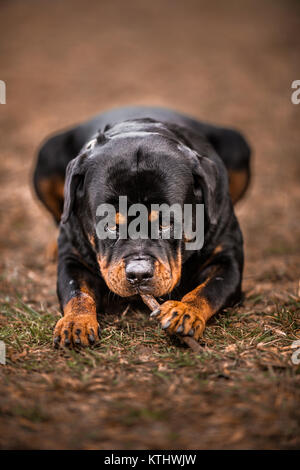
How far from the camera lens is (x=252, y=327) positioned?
8.83 ft

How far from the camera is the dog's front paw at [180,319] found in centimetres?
234

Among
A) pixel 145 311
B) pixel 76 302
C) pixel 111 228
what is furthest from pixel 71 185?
pixel 145 311

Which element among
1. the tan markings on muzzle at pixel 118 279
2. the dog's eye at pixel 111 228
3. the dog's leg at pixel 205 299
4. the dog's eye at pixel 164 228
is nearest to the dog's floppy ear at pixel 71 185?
the dog's eye at pixel 111 228

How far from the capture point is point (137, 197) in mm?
2582

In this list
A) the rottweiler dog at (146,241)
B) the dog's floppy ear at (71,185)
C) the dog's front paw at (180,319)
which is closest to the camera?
the dog's front paw at (180,319)

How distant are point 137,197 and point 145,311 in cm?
79

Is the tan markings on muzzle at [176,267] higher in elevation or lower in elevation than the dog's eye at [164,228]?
lower

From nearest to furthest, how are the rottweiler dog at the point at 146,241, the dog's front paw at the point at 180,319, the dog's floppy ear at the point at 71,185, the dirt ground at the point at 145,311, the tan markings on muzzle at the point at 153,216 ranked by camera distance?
the dirt ground at the point at 145,311
the dog's front paw at the point at 180,319
the rottweiler dog at the point at 146,241
the tan markings on muzzle at the point at 153,216
the dog's floppy ear at the point at 71,185

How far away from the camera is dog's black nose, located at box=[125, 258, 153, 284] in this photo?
240 cm

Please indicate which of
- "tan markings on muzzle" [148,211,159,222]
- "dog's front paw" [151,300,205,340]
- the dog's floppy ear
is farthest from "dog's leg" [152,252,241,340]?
the dog's floppy ear

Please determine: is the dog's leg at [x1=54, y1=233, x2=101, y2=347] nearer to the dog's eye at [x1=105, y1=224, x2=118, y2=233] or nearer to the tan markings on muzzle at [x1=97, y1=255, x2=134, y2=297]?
the tan markings on muzzle at [x1=97, y1=255, x2=134, y2=297]

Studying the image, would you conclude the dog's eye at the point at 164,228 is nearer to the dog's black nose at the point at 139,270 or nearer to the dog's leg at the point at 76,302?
the dog's black nose at the point at 139,270

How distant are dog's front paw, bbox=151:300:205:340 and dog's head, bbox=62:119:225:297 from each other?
5.1 inches

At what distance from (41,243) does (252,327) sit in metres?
2.85
